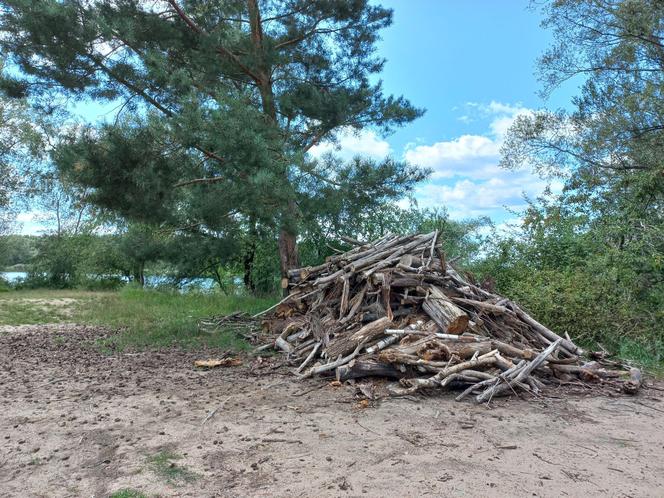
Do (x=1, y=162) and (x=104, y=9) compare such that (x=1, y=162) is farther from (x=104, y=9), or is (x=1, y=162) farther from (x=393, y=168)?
(x=393, y=168)

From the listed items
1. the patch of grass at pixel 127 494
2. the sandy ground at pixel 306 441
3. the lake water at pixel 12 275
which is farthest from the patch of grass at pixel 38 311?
the lake water at pixel 12 275

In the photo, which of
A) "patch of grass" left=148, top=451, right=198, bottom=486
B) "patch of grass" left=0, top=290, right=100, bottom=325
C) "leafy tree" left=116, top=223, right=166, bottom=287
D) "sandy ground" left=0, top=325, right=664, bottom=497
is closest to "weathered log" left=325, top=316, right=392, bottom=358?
"sandy ground" left=0, top=325, right=664, bottom=497

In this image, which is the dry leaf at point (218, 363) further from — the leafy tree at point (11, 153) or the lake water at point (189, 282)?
the leafy tree at point (11, 153)

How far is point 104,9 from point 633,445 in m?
9.39

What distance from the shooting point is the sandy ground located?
9.59 feet

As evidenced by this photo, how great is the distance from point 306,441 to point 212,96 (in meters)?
6.70

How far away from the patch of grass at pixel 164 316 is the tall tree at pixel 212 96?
2089 mm

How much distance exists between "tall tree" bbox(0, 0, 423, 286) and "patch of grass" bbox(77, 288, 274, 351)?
2.09 m

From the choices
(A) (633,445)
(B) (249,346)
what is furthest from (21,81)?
(A) (633,445)

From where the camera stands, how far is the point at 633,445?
3607 mm

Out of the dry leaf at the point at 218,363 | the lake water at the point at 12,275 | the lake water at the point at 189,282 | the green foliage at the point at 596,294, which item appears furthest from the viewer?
the lake water at the point at 12,275

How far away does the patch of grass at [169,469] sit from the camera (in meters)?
2.97

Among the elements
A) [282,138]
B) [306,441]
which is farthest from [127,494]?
[282,138]

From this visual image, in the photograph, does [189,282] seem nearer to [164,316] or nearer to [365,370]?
[164,316]
